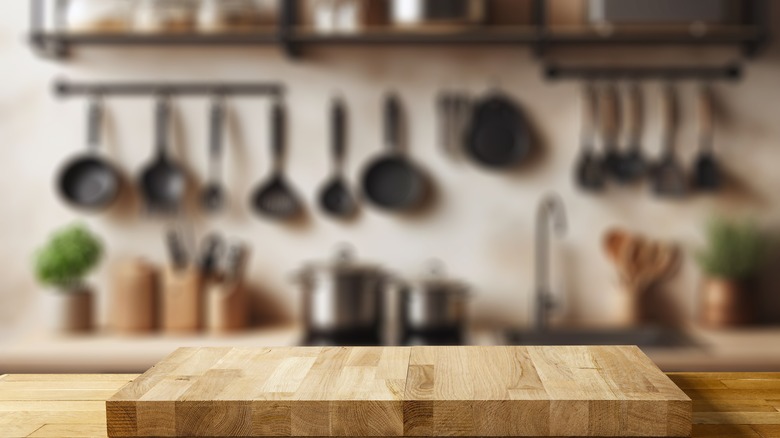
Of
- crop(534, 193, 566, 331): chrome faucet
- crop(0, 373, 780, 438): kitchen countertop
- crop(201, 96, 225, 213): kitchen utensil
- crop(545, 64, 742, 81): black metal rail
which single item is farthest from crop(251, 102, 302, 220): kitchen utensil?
crop(0, 373, 780, 438): kitchen countertop

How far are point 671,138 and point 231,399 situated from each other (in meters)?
2.51

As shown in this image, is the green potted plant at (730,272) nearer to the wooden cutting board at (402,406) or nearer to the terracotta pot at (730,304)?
the terracotta pot at (730,304)

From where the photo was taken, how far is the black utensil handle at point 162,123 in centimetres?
309

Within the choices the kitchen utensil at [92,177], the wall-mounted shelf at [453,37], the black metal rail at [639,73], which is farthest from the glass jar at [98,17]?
the black metal rail at [639,73]

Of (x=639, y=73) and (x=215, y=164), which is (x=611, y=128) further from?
(x=215, y=164)

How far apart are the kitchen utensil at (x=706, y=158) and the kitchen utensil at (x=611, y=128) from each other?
26cm

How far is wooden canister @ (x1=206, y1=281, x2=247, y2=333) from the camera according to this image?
288cm

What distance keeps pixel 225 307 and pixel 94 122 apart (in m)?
0.79

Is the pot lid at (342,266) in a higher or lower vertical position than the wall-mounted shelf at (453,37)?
lower

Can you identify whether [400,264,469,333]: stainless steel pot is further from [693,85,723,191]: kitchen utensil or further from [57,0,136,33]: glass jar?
[57,0,136,33]: glass jar

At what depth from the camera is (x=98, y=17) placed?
291cm

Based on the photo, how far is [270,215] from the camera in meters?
3.10

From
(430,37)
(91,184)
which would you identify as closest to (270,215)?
(91,184)

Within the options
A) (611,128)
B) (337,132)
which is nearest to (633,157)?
(611,128)
